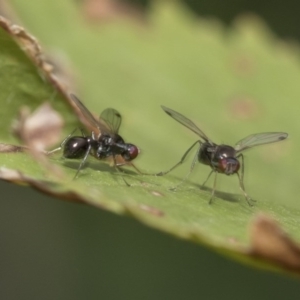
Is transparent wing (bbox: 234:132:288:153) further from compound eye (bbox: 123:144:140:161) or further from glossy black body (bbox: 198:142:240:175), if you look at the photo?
compound eye (bbox: 123:144:140:161)

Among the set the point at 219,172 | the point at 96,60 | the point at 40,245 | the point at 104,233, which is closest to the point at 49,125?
the point at 219,172

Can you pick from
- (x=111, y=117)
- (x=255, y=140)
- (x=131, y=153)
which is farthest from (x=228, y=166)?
(x=111, y=117)

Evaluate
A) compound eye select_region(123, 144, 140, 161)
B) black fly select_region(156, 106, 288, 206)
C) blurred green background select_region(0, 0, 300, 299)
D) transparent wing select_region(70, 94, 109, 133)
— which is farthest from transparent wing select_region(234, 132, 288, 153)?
blurred green background select_region(0, 0, 300, 299)

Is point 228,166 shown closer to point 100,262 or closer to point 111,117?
point 111,117

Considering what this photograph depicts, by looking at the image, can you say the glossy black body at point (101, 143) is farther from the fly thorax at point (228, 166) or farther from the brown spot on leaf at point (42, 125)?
the fly thorax at point (228, 166)

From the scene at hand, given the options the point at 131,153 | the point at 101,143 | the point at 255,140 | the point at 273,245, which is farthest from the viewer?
the point at 255,140

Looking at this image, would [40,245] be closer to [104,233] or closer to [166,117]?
[104,233]

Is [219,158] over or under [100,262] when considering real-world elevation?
over
